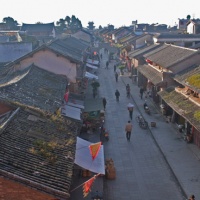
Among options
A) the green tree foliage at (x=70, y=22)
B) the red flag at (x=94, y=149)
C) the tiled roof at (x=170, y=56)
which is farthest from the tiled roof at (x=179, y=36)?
the green tree foliage at (x=70, y=22)

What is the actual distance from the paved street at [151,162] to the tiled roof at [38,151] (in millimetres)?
4340

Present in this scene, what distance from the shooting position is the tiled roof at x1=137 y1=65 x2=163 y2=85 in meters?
32.7

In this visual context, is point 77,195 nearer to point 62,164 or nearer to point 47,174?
point 62,164

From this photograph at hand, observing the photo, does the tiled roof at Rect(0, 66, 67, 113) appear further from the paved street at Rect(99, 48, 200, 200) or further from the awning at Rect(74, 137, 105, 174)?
the paved street at Rect(99, 48, 200, 200)

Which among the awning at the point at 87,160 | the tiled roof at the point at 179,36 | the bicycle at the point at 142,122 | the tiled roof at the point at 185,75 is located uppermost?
the tiled roof at the point at 179,36

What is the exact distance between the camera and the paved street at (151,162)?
1814cm

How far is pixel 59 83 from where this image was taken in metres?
27.0

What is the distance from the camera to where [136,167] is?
21156 millimetres

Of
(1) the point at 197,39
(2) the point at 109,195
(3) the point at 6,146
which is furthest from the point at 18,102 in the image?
(1) the point at 197,39

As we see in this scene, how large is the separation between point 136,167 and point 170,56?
52.8 feet

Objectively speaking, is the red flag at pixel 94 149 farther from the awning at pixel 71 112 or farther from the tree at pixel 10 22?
the tree at pixel 10 22

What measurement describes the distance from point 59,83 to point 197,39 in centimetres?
2947

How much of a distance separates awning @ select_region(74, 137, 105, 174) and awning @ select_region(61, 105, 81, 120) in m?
3.84

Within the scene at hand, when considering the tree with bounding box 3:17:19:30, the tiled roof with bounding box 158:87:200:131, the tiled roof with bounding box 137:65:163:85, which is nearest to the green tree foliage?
the tree with bounding box 3:17:19:30
